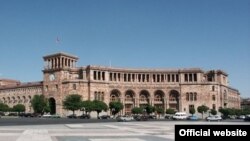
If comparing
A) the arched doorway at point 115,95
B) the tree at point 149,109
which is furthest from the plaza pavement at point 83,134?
the arched doorway at point 115,95

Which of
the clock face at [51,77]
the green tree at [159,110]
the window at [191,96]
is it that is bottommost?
the green tree at [159,110]

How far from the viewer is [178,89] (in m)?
129

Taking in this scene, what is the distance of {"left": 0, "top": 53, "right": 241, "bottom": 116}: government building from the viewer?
4833 inches

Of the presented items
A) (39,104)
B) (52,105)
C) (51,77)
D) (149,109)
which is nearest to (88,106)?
(39,104)

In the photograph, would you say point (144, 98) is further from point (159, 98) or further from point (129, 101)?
point (129, 101)

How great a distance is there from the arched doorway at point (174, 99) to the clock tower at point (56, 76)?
34450 mm

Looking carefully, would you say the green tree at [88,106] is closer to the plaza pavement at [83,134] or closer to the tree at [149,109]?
the tree at [149,109]

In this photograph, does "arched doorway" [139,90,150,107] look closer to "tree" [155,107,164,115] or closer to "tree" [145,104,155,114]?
"tree" [155,107,164,115]

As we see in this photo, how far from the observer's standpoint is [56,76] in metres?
124

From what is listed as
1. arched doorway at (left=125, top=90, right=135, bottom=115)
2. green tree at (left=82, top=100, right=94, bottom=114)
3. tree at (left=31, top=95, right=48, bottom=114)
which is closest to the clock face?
tree at (left=31, top=95, right=48, bottom=114)

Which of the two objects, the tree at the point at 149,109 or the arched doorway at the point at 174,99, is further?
the arched doorway at the point at 174,99

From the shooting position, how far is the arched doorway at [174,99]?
5098 inches

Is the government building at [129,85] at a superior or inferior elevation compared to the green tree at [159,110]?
A: superior

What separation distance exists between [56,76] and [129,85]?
2438 cm
